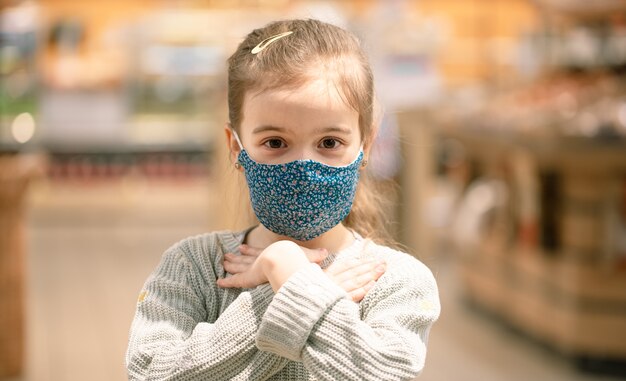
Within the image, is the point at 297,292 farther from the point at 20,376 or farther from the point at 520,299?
the point at 520,299

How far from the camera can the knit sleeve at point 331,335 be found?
4.55 feet

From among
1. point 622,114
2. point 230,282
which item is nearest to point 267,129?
point 230,282

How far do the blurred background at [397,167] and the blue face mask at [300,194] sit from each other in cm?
21

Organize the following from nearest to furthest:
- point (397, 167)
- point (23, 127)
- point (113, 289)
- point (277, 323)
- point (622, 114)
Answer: point (277, 323) → point (622, 114) → point (113, 289) → point (397, 167) → point (23, 127)

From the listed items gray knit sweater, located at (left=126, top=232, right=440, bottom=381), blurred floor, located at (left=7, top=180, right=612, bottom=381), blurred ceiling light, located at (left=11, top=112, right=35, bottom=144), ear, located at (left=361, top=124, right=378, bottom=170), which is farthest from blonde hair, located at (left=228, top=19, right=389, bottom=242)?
blurred ceiling light, located at (left=11, top=112, right=35, bottom=144)

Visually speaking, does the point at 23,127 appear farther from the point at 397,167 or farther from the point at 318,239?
the point at 318,239

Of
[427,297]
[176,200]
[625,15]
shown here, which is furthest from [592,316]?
[176,200]

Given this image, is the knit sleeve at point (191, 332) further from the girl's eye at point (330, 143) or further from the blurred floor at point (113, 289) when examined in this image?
the blurred floor at point (113, 289)

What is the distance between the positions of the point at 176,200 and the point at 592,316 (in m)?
5.57

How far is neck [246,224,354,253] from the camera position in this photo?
5.11 ft

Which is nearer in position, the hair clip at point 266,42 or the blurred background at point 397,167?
the hair clip at point 266,42

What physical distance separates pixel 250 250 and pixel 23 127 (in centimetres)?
810

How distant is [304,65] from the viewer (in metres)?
1.47

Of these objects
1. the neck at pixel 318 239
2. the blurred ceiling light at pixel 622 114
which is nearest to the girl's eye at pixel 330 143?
the neck at pixel 318 239
